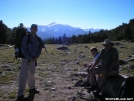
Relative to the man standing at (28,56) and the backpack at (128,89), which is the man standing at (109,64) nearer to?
the backpack at (128,89)

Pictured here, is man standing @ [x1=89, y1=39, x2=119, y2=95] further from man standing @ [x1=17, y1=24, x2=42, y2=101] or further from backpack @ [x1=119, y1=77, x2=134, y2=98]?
man standing @ [x1=17, y1=24, x2=42, y2=101]

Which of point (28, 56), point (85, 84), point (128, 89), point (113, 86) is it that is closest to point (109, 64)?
point (113, 86)

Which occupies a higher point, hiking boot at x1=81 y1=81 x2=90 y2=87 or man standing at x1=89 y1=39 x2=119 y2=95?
man standing at x1=89 y1=39 x2=119 y2=95

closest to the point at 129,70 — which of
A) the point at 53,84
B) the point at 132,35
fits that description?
the point at 53,84

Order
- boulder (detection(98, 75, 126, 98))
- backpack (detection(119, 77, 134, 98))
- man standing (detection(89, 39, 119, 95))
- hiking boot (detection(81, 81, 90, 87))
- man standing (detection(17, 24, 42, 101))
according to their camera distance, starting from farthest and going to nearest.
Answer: hiking boot (detection(81, 81, 90, 87)) < man standing (detection(17, 24, 42, 101)) < man standing (detection(89, 39, 119, 95)) < boulder (detection(98, 75, 126, 98)) < backpack (detection(119, 77, 134, 98))

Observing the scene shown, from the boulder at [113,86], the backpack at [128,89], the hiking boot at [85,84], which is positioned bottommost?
the hiking boot at [85,84]

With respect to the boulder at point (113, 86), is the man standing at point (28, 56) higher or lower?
higher

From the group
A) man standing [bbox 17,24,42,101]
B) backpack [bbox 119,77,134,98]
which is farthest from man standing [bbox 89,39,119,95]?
man standing [bbox 17,24,42,101]

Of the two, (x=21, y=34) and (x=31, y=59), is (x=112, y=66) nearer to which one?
(x=31, y=59)

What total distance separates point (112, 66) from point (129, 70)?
20.5ft

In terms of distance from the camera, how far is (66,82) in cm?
1117

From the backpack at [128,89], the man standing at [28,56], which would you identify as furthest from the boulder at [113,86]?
the man standing at [28,56]

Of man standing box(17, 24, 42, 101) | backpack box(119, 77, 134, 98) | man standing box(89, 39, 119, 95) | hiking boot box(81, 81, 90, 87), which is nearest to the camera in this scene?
backpack box(119, 77, 134, 98)

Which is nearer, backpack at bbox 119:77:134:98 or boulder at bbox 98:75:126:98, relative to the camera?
backpack at bbox 119:77:134:98
